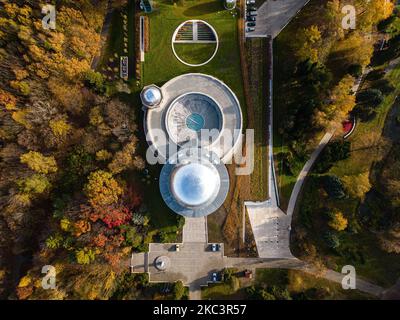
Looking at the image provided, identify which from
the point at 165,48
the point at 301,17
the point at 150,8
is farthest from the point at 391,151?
the point at 150,8

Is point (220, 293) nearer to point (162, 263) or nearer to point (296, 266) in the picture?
point (162, 263)

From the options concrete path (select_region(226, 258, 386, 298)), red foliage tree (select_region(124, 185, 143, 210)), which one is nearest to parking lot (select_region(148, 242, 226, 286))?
concrete path (select_region(226, 258, 386, 298))

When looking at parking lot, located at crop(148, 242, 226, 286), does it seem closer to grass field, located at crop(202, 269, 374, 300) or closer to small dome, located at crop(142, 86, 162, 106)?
grass field, located at crop(202, 269, 374, 300)

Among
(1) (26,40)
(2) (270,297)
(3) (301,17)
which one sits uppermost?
(3) (301,17)

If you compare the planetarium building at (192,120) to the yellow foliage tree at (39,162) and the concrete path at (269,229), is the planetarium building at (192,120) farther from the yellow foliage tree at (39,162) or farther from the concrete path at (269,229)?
the yellow foliage tree at (39,162)

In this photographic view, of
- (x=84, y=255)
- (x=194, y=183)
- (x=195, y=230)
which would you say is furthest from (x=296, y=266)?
(x=84, y=255)

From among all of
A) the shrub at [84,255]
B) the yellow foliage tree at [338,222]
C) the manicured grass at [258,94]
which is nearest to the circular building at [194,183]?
the manicured grass at [258,94]

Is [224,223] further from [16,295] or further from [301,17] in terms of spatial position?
[301,17]

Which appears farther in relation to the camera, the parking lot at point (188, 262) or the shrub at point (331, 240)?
the parking lot at point (188, 262)
